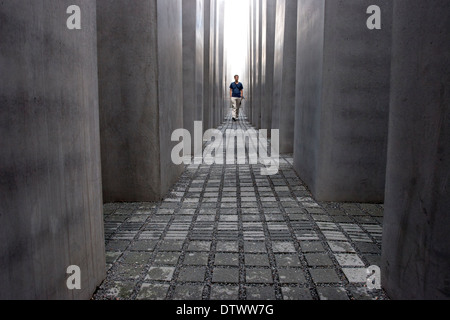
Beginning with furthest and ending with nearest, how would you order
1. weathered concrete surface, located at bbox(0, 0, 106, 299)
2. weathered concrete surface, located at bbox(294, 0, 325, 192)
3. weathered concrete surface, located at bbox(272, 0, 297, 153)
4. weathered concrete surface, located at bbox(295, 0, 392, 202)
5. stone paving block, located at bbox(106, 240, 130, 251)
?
weathered concrete surface, located at bbox(272, 0, 297, 153)
weathered concrete surface, located at bbox(294, 0, 325, 192)
weathered concrete surface, located at bbox(295, 0, 392, 202)
stone paving block, located at bbox(106, 240, 130, 251)
weathered concrete surface, located at bbox(0, 0, 106, 299)

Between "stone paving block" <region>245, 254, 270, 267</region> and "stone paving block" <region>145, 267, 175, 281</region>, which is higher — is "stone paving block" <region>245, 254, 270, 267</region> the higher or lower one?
the lower one

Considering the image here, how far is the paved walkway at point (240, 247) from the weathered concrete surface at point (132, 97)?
0.38m

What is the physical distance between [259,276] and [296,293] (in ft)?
1.24

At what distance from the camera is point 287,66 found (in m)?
9.34

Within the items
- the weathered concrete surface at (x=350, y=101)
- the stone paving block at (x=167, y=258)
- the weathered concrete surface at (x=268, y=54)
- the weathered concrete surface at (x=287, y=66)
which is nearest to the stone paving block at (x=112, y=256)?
the stone paving block at (x=167, y=258)

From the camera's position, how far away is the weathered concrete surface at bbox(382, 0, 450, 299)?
6.80 feet

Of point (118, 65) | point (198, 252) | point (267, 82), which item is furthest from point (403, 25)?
point (267, 82)

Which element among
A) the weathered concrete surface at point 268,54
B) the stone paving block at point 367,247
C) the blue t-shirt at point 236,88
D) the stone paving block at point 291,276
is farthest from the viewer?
the blue t-shirt at point 236,88

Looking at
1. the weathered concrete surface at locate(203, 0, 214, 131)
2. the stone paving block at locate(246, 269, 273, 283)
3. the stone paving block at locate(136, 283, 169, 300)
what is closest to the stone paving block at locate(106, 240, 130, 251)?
the stone paving block at locate(136, 283, 169, 300)

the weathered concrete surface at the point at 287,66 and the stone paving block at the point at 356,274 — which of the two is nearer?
the stone paving block at the point at 356,274

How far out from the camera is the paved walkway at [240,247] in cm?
287

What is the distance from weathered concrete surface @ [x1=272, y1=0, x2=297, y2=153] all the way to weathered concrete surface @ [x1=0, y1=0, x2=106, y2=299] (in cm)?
707

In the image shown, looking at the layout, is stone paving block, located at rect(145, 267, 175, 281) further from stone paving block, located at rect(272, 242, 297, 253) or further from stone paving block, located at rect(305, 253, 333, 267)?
stone paving block, located at rect(305, 253, 333, 267)

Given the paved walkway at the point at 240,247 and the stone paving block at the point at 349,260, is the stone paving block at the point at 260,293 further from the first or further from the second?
the stone paving block at the point at 349,260
